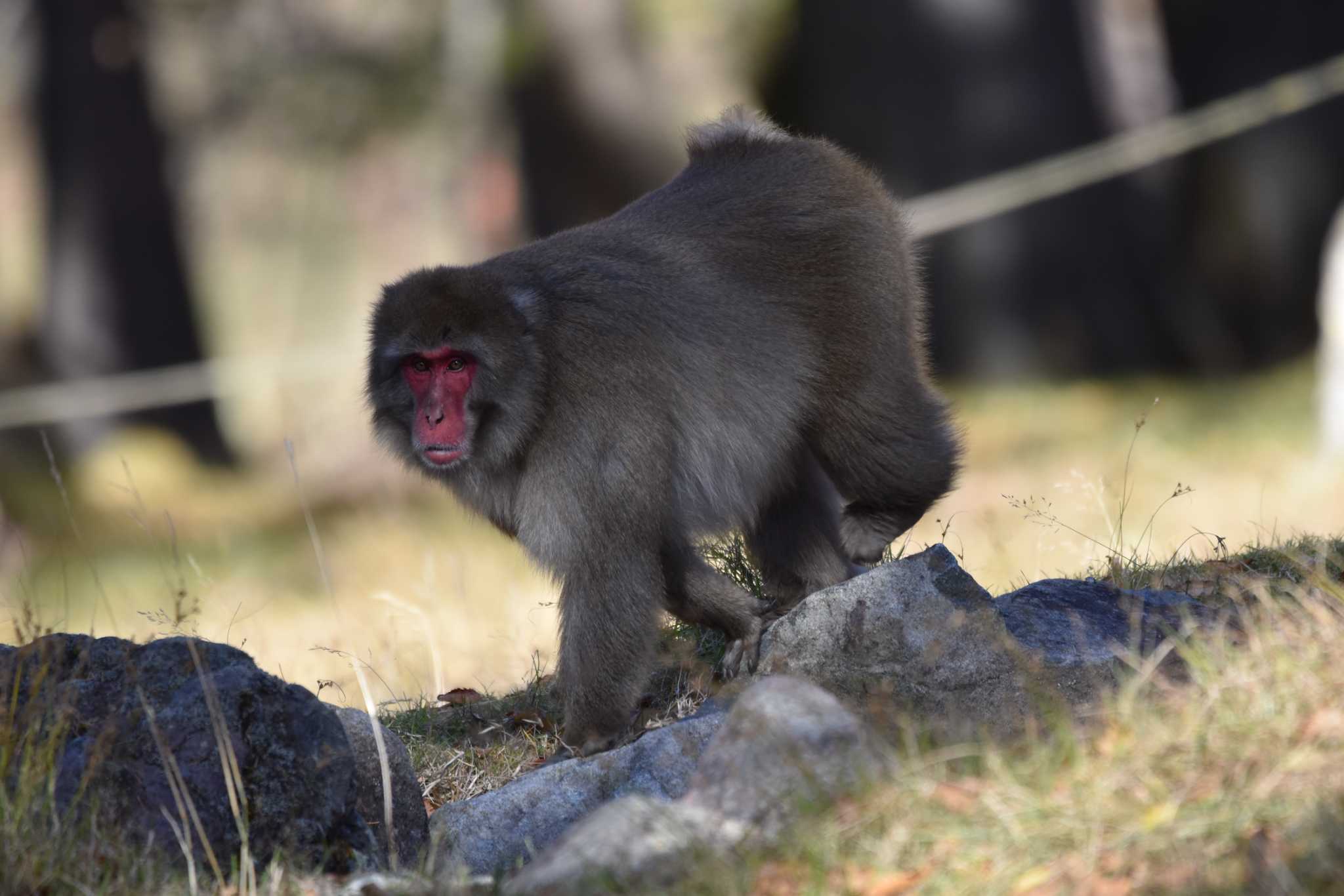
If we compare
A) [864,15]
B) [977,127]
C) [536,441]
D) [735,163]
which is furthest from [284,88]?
[536,441]

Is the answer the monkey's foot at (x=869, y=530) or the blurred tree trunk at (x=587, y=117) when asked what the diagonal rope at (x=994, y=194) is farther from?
the monkey's foot at (x=869, y=530)

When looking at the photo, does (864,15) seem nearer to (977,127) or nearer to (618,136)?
(977,127)

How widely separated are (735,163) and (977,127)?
23.9ft

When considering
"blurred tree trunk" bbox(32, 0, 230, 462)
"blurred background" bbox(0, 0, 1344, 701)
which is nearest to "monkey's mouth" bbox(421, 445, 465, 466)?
"blurred background" bbox(0, 0, 1344, 701)

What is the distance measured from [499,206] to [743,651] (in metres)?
8.59

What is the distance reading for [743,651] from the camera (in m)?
5.45

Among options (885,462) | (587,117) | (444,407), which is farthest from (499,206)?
(444,407)

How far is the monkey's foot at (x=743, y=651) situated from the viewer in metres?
5.40

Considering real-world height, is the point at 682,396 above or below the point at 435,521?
above

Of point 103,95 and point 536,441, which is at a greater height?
point 103,95

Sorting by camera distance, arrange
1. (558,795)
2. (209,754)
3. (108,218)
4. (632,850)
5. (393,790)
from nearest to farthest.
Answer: (632,850)
(209,754)
(393,790)
(558,795)
(108,218)

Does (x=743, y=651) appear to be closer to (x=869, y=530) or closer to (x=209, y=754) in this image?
(x=869, y=530)

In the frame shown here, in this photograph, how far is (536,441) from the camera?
5070 mm

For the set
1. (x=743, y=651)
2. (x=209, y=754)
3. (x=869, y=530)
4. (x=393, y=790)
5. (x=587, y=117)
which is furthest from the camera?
(x=587, y=117)
